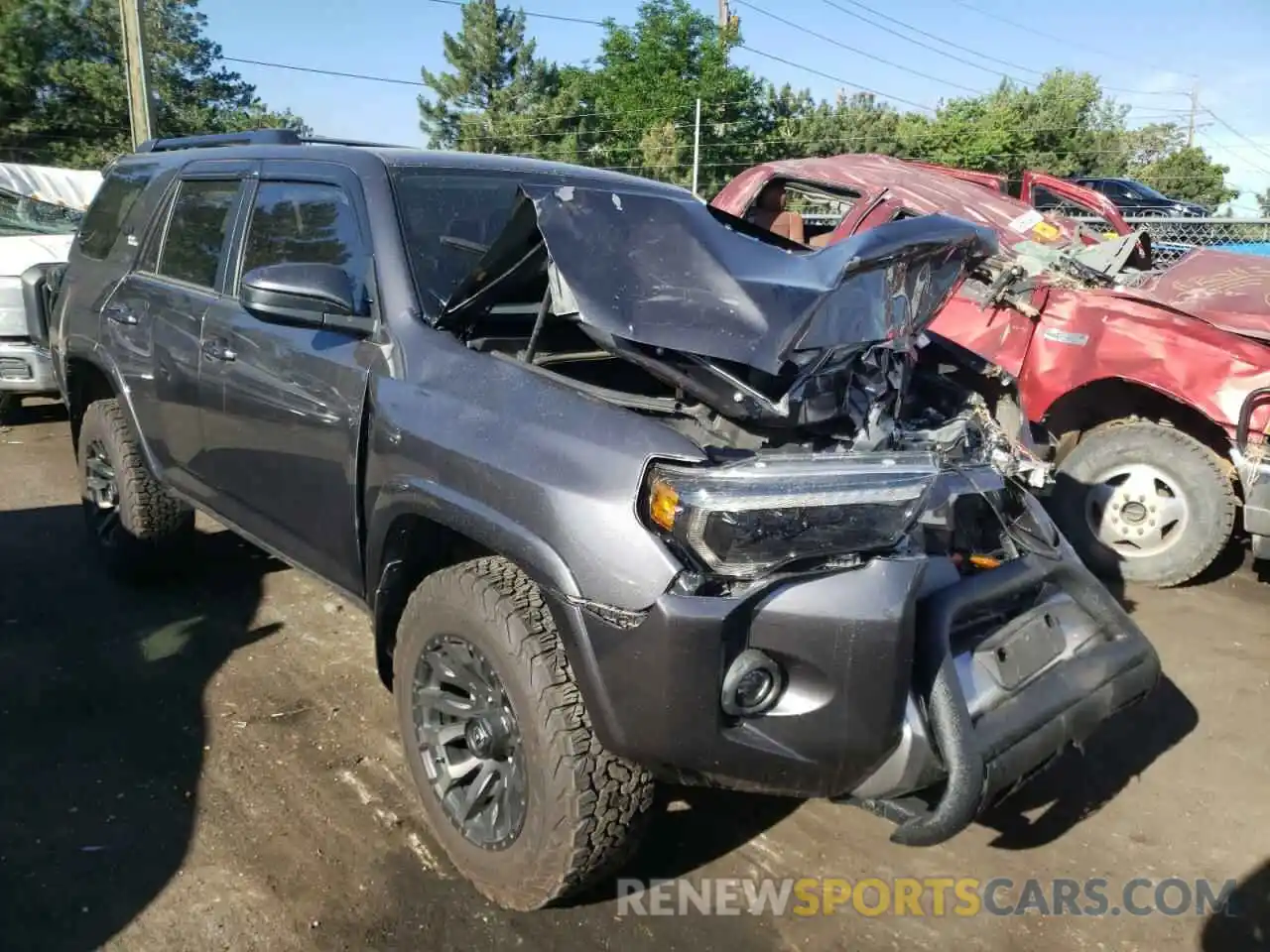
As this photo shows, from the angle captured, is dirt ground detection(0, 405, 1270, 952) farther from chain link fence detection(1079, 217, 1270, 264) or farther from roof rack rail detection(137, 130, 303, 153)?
chain link fence detection(1079, 217, 1270, 264)

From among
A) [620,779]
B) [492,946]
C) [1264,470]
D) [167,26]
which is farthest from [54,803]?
[167,26]

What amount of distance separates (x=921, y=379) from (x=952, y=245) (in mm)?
735

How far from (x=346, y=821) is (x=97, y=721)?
1.16 m

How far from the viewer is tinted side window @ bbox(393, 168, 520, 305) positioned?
3.01 metres

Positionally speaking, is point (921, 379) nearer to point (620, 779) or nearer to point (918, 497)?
point (918, 497)

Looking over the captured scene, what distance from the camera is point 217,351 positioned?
11.8 feet

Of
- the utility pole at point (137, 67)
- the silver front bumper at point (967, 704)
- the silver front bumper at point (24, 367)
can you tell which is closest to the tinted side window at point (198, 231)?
the silver front bumper at point (967, 704)

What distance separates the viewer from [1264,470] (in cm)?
437

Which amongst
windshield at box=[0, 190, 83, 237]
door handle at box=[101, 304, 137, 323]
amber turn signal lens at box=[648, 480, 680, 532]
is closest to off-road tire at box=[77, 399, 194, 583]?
door handle at box=[101, 304, 137, 323]

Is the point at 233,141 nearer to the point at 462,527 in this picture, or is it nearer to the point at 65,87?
the point at 462,527

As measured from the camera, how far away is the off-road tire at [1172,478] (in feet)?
15.6

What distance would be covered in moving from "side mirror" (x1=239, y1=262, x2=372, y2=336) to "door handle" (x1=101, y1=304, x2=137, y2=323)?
4.99ft

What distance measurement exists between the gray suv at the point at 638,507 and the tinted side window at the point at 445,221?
0.01 metres

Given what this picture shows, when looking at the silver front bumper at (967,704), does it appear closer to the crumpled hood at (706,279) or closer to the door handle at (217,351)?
the crumpled hood at (706,279)
